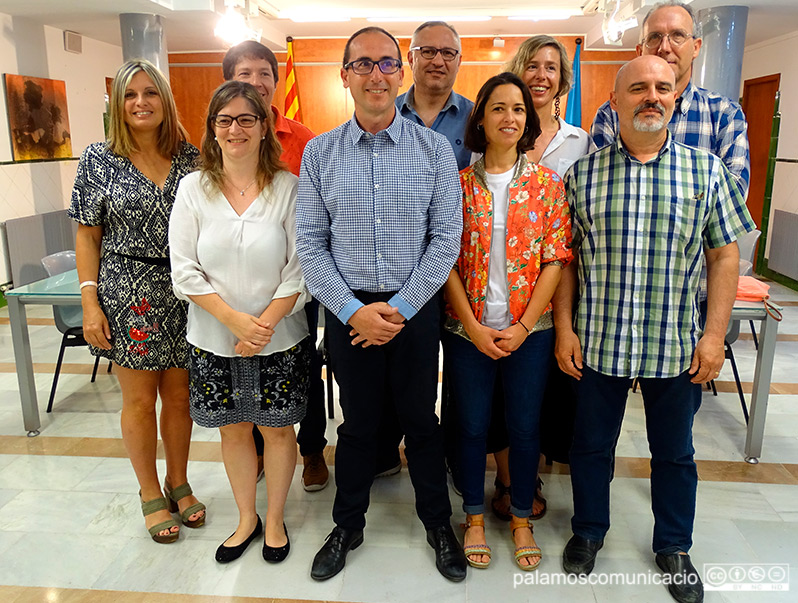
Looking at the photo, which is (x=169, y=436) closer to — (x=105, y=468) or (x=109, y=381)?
(x=105, y=468)

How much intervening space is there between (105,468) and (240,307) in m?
1.58

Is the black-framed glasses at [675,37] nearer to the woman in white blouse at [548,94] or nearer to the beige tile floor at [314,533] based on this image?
the woman in white blouse at [548,94]

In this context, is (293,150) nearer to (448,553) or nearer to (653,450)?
(448,553)

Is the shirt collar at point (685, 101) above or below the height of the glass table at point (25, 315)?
above

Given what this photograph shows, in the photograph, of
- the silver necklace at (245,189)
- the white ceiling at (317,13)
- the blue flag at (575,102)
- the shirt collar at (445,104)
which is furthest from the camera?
the blue flag at (575,102)

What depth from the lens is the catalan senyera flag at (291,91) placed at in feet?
30.1

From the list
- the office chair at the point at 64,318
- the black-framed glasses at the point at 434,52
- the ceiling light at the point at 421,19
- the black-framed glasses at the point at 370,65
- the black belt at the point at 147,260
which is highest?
the ceiling light at the point at 421,19

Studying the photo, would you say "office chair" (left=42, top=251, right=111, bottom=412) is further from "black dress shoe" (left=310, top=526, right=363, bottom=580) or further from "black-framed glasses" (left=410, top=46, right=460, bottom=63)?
"black-framed glasses" (left=410, top=46, right=460, bottom=63)

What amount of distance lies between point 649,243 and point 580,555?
1.19 m

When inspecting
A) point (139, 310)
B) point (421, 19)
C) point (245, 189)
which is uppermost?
point (421, 19)

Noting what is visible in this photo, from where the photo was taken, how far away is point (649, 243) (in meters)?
2.03

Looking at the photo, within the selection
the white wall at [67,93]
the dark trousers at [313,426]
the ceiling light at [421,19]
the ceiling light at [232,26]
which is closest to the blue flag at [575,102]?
the ceiling light at [421,19]

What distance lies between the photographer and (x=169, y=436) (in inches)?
101

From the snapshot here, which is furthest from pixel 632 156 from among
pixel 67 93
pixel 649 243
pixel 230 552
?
pixel 67 93
